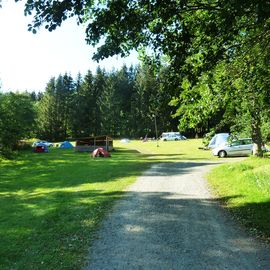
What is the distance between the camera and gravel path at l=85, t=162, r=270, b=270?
21.4 ft

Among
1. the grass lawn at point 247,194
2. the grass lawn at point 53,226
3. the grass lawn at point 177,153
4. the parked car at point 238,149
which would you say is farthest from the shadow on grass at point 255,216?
the parked car at point 238,149

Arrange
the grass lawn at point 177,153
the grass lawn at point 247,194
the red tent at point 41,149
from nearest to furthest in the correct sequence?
the grass lawn at point 247,194
the grass lawn at point 177,153
the red tent at point 41,149

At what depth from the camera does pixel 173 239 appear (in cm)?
787

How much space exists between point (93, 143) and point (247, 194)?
38.7m

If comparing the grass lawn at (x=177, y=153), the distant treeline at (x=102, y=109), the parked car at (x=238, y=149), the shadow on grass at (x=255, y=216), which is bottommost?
the shadow on grass at (x=255, y=216)

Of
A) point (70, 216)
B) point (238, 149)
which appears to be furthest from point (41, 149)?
point (70, 216)

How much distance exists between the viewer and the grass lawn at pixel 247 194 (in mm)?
9031

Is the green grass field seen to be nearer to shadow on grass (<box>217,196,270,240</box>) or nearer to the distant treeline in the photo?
shadow on grass (<box>217,196,270,240</box>)

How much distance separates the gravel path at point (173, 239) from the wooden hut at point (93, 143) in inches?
1463

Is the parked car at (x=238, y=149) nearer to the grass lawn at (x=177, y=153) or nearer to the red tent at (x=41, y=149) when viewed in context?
the grass lawn at (x=177, y=153)

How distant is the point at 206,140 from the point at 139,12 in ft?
26.2

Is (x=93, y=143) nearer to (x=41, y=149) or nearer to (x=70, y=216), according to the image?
(x=41, y=149)

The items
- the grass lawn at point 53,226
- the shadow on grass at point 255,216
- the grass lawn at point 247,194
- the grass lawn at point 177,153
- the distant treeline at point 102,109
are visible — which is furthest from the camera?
the distant treeline at point 102,109

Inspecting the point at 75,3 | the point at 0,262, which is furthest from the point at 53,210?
the point at 75,3
